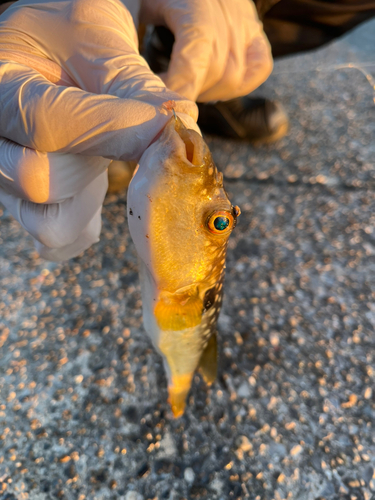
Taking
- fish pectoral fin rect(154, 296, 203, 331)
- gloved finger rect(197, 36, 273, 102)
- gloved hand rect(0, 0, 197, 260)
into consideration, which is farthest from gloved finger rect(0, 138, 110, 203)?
gloved finger rect(197, 36, 273, 102)

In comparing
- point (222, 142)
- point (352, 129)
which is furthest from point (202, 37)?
point (352, 129)

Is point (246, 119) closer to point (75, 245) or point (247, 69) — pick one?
point (247, 69)

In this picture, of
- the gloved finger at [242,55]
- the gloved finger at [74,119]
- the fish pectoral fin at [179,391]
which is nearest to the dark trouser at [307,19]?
the gloved finger at [242,55]

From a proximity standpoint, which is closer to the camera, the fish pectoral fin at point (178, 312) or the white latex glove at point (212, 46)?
the fish pectoral fin at point (178, 312)

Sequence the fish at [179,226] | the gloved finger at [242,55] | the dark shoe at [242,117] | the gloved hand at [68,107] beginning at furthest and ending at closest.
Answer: the dark shoe at [242,117]
the gloved finger at [242,55]
the gloved hand at [68,107]
the fish at [179,226]

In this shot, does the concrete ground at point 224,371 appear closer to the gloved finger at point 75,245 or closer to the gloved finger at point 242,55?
the gloved finger at point 75,245

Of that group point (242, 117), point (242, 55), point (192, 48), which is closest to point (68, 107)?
point (192, 48)
